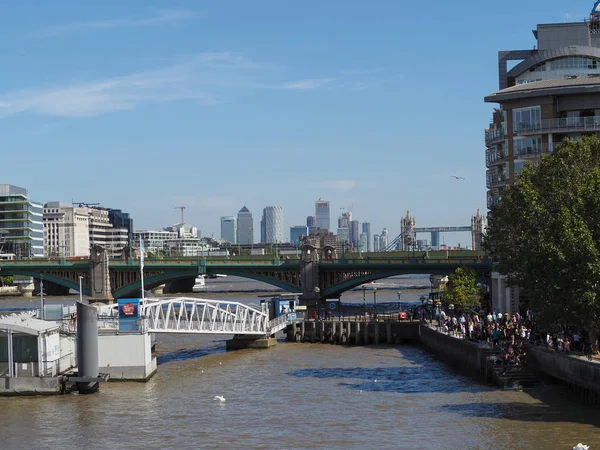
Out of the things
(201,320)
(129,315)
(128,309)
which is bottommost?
(201,320)

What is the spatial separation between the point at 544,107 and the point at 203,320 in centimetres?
3371

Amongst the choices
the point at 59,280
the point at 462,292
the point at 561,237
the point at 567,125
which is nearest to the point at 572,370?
the point at 561,237

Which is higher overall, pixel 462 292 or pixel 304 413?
pixel 462 292

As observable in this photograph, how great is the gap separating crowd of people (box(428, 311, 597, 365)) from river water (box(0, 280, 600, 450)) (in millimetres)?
2486

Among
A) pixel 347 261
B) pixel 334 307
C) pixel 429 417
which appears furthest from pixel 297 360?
pixel 347 261

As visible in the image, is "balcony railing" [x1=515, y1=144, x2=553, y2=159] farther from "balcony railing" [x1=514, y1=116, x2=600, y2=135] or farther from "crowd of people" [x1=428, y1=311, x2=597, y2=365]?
"crowd of people" [x1=428, y1=311, x2=597, y2=365]

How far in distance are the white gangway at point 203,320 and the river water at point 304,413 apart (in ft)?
11.1

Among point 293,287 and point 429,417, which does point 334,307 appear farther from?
point 429,417

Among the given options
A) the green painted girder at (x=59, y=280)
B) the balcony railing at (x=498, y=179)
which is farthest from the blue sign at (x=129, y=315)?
the green painted girder at (x=59, y=280)

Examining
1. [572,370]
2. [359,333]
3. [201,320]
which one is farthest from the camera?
[359,333]

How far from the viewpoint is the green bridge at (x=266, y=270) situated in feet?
422

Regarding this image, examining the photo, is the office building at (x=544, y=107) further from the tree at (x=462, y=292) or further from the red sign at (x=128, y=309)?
the red sign at (x=128, y=309)

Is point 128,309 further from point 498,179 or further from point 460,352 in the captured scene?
point 498,179

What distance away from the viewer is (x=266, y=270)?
13862 cm
